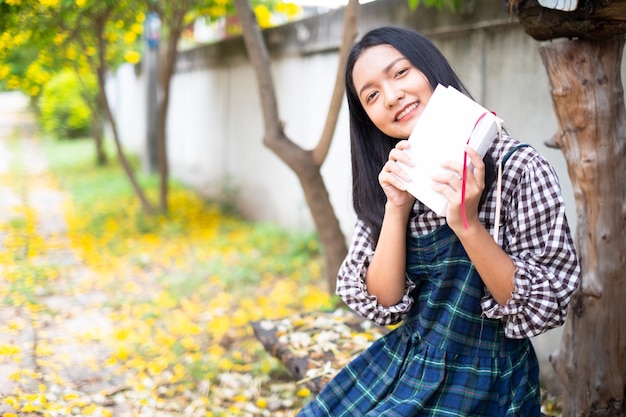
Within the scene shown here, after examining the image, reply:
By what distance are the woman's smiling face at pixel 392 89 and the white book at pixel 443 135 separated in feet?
0.44

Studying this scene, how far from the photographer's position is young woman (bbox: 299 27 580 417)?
1742 mm

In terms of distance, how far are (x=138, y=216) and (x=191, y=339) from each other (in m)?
3.77

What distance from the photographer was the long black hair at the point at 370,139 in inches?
75.5

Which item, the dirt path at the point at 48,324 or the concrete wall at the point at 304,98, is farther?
the concrete wall at the point at 304,98

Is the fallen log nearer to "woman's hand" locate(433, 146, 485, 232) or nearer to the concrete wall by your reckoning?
the concrete wall

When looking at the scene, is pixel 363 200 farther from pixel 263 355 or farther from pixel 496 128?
pixel 263 355

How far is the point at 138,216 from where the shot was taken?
7.81m

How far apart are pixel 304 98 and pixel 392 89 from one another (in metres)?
4.51

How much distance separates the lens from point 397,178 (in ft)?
5.89

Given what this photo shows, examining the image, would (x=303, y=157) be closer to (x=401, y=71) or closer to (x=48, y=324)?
(x=48, y=324)

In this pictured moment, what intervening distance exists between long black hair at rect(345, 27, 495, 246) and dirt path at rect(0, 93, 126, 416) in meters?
1.84

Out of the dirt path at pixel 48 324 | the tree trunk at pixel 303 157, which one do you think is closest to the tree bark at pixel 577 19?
the tree trunk at pixel 303 157

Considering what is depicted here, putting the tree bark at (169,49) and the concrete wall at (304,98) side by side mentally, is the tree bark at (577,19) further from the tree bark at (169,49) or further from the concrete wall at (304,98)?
the tree bark at (169,49)

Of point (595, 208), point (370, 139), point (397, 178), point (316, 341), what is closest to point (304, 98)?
point (316, 341)
